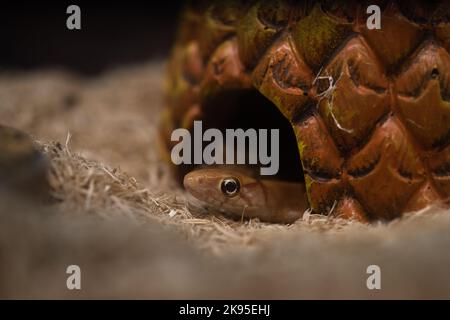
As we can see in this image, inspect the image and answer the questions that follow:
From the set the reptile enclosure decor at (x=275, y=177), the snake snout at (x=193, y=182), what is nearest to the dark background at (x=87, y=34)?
the reptile enclosure decor at (x=275, y=177)

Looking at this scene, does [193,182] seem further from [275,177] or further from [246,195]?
[275,177]

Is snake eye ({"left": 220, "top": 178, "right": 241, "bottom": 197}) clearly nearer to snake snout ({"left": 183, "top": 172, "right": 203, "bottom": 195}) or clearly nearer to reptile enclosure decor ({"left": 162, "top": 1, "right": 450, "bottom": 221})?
snake snout ({"left": 183, "top": 172, "right": 203, "bottom": 195})

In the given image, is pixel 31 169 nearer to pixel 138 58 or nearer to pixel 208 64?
pixel 208 64

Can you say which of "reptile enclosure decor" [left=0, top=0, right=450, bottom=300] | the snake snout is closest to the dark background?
"reptile enclosure decor" [left=0, top=0, right=450, bottom=300]

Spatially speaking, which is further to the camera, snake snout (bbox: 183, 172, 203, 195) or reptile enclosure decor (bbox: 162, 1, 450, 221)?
snake snout (bbox: 183, 172, 203, 195)

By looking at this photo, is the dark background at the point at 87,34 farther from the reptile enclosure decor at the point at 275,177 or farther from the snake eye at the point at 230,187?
the snake eye at the point at 230,187

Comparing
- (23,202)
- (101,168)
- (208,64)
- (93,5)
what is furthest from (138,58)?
(23,202)
